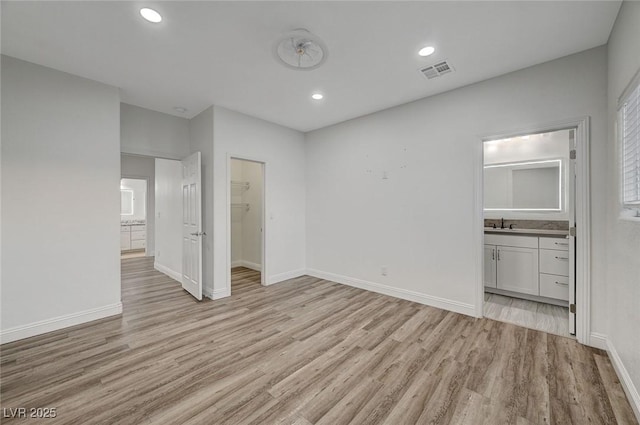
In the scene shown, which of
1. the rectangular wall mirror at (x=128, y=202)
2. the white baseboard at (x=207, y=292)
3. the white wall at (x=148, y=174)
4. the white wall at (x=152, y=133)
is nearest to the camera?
the white wall at (x=152, y=133)

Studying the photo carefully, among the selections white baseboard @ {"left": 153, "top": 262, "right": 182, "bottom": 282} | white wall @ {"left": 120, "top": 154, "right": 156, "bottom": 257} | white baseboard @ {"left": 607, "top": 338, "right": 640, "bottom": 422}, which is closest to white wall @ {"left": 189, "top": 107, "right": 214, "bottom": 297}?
white baseboard @ {"left": 153, "top": 262, "right": 182, "bottom": 282}

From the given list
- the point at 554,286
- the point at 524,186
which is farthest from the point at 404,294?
the point at 524,186

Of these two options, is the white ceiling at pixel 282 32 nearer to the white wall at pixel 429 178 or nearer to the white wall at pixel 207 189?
the white wall at pixel 429 178

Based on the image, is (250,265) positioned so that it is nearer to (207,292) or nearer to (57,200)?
(207,292)

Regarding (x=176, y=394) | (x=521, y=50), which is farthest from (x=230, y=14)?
(x=176, y=394)

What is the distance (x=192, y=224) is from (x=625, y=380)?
4.70 meters

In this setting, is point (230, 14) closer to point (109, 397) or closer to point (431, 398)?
point (109, 397)

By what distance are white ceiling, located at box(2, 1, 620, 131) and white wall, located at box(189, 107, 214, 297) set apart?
0.63 metres

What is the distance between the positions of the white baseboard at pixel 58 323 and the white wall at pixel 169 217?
1595 mm

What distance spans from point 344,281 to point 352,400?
105 inches

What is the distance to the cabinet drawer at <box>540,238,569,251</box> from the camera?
3.30 m

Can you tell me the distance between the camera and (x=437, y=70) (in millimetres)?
2779

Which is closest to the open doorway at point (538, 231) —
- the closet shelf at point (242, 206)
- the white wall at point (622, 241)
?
the white wall at point (622, 241)

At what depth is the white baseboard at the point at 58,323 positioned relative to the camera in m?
2.53
